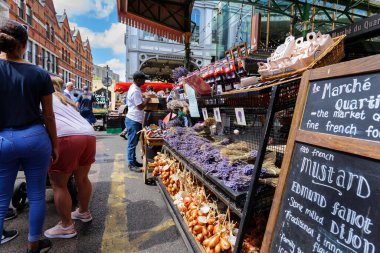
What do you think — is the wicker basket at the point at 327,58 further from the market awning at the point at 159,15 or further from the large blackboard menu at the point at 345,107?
the market awning at the point at 159,15

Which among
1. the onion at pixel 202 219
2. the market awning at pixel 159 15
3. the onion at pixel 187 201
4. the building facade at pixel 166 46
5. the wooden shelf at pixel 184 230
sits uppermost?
the building facade at pixel 166 46

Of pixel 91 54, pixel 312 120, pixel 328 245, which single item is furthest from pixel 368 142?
pixel 91 54

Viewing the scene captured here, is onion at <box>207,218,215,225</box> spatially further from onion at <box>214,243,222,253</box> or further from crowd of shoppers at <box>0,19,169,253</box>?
crowd of shoppers at <box>0,19,169,253</box>

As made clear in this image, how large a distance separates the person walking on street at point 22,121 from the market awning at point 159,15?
163 inches

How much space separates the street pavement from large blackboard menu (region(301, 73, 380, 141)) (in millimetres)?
1810

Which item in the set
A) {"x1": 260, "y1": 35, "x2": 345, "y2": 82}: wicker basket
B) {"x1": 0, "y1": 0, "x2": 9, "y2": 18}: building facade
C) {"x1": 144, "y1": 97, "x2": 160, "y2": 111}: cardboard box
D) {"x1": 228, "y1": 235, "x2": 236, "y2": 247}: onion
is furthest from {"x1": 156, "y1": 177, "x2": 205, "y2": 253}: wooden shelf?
{"x1": 0, "y1": 0, "x2": 9, "y2": 18}: building facade

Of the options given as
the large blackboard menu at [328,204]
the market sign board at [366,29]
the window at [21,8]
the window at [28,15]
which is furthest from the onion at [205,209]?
the window at [28,15]

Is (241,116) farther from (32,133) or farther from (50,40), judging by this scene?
(50,40)

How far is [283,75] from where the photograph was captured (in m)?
1.97

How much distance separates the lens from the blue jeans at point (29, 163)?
190 cm

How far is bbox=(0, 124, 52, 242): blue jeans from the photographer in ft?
6.23

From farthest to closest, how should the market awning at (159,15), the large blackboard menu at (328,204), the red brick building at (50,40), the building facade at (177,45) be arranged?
the red brick building at (50,40)
the building facade at (177,45)
the market awning at (159,15)
the large blackboard menu at (328,204)

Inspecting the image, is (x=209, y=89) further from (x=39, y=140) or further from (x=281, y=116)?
(x=39, y=140)

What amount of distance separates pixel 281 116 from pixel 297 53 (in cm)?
52
